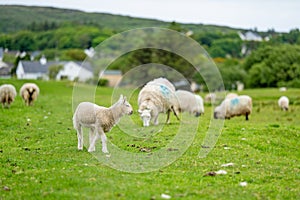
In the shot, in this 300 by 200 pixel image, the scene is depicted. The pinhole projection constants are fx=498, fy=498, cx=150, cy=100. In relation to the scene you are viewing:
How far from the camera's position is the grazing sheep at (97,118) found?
14.8 metres

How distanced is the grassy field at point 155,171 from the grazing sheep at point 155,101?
137 centimetres

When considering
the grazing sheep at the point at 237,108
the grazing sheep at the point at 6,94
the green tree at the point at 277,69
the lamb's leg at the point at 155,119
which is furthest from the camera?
the green tree at the point at 277,69

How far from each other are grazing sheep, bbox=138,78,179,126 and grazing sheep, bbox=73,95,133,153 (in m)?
7.05

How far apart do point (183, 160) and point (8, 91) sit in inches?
741

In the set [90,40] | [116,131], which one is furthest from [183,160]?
[90,40]

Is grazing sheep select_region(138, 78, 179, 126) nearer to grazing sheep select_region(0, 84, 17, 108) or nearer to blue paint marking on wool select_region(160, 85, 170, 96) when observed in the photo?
blue paint marking on wool select_region(160, 85, 170, 96)

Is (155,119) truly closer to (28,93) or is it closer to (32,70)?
(28,93)

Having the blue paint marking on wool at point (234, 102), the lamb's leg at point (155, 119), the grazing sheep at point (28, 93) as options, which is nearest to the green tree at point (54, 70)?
the grazing sheep at point (28, 93)

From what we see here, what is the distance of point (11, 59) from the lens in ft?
342

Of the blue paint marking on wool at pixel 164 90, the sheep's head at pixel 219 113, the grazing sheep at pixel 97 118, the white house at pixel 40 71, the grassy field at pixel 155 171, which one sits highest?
the white house at pixel 40 71

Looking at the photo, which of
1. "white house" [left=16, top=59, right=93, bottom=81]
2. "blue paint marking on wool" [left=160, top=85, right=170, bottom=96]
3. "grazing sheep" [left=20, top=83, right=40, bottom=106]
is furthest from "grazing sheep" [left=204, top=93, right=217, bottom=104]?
"white house" [left=16, top=59, right=93, bottom=81]

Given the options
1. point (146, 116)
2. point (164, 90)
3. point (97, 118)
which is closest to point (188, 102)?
point (164, 90)

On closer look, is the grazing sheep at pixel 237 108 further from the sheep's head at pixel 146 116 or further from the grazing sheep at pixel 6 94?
the grazing sheep at pixel 6 94

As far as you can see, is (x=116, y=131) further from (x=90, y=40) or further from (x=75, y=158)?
(x=90, y=40)
